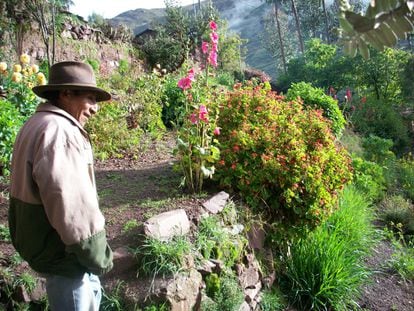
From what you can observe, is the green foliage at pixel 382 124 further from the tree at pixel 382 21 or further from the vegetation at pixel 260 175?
the tree at pixel 382 21

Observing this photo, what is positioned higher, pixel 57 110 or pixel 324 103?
pixel 57 110

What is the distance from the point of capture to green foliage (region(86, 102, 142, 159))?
5867 mm

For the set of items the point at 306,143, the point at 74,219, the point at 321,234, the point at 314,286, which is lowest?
the point at 314,286

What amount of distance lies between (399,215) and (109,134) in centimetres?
476

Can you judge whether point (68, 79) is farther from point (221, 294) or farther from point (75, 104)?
point (221, 294)

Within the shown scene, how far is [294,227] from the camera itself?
14.3 feet

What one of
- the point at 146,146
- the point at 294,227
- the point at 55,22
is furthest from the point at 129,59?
the point at 294,227

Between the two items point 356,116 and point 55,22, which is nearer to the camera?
point 55,22

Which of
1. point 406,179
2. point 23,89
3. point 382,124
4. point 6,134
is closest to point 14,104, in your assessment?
point 23,89

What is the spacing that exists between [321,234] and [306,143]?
107 centimetres

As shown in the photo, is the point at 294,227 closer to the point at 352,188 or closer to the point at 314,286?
the point at 314,286

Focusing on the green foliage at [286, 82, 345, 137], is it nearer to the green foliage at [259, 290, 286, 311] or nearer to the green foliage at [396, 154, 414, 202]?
the green foliage at [396, 154, 414, 202]

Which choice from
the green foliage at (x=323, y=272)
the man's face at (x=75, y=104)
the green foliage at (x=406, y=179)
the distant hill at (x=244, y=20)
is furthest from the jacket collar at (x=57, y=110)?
the distant hill at (x=244, y=20)

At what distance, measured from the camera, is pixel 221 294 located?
3.24 meters
